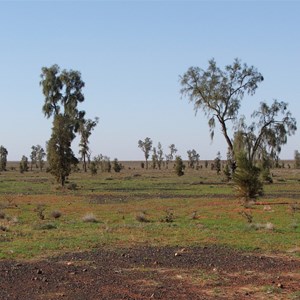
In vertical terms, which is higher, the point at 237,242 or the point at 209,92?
the point at 209,92

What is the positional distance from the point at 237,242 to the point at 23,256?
24.2 feet

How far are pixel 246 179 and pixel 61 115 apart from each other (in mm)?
29847

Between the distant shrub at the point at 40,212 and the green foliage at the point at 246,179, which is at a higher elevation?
the green foliage at the point at 246,179

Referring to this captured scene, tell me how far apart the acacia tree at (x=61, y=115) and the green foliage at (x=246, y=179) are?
2629 centimetres

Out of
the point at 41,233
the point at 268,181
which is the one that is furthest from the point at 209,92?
the point at 41,233

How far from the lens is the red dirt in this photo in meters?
10.2

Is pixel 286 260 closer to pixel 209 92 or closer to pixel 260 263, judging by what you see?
pixel 260 263

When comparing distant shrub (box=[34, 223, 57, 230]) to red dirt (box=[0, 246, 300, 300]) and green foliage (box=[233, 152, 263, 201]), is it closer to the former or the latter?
red dirt (box=[0, 246, 300, 300])

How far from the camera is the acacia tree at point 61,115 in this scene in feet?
181

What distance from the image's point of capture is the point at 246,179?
33.6 m

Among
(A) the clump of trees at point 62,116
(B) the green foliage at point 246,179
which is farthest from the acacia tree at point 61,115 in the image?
(B) the green foliage at point 246,179

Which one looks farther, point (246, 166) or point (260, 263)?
point (246, 166)

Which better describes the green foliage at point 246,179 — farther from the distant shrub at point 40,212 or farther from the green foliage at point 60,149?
the green foliage at point 60,149

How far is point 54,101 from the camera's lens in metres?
62.3
